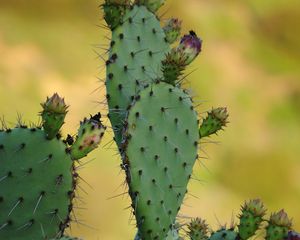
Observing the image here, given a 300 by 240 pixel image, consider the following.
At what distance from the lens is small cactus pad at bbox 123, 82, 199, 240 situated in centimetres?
235

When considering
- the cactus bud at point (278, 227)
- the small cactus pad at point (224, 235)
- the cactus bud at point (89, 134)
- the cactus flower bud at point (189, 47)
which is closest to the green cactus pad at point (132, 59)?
the cactus flower bud at point (189, 47)

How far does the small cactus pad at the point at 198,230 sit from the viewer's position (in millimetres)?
2668

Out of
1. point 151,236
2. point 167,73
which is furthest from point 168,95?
point 151,236

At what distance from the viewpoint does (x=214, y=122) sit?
2.58m

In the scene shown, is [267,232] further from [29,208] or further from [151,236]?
[29,208]

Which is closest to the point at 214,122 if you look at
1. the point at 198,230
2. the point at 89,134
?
the point at 198,230

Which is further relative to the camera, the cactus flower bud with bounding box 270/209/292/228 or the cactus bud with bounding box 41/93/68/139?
the cactus flower bud with bounding box 270/209/292/228

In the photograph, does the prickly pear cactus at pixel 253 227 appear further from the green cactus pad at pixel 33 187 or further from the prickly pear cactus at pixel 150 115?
the green cactus pad at pixel 33 187

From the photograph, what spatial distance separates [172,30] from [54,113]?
0.73m

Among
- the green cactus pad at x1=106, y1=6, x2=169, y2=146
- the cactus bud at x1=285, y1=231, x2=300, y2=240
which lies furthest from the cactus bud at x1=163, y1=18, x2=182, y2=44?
the cactus bud at x1=285, y1=231, x2=300, y2=240

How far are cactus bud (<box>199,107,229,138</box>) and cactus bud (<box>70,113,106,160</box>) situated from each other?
0.48 metres

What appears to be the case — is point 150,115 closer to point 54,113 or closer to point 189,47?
point 189,47

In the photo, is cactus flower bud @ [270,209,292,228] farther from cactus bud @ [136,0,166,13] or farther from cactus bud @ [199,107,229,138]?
cactus bud @ [136,0,166,13]

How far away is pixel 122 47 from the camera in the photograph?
2.55m
